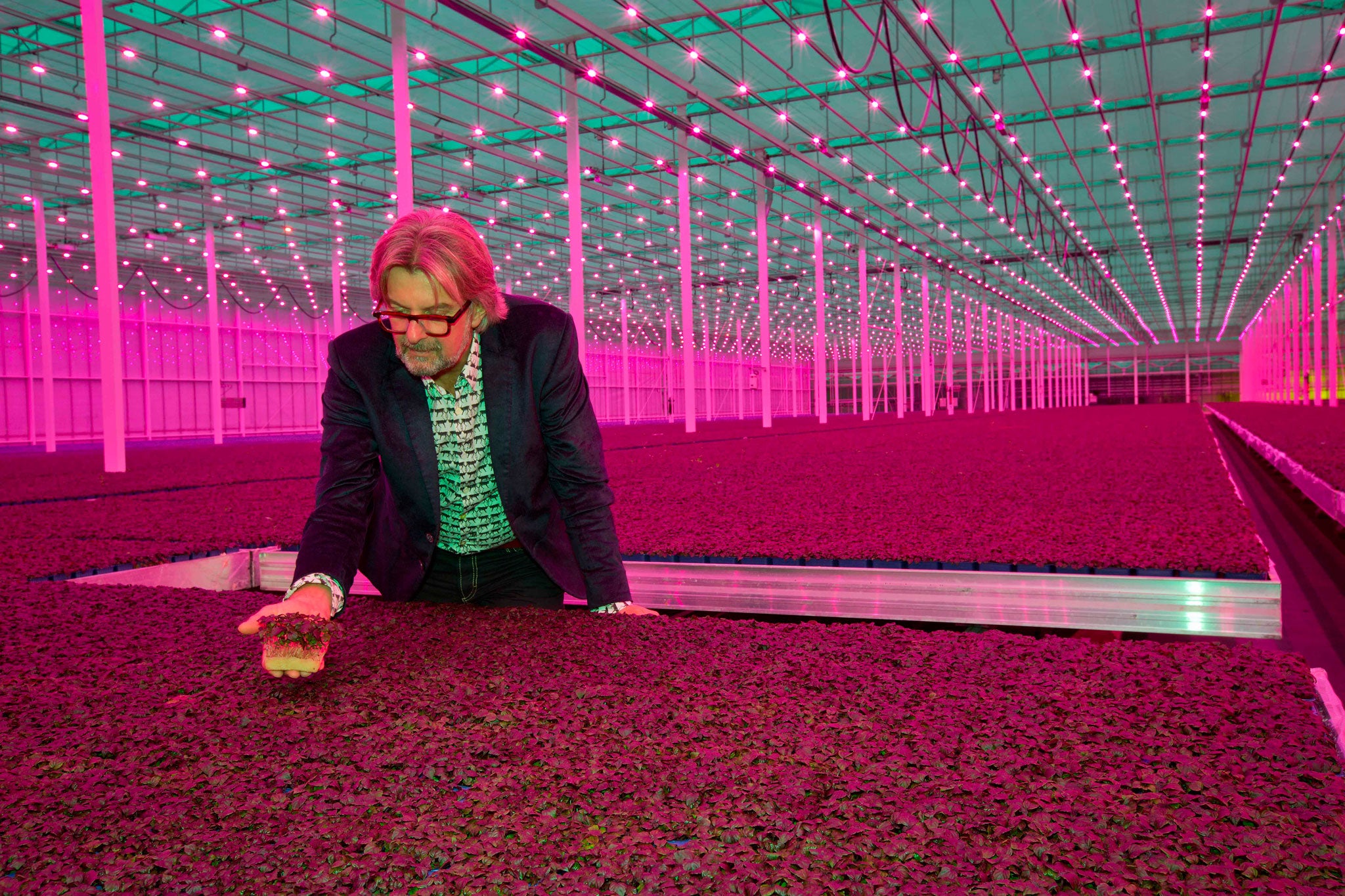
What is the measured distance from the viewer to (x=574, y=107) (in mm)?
13633

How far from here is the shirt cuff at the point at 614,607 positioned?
6.63 feet

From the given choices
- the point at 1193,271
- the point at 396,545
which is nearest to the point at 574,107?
the point at 396,545

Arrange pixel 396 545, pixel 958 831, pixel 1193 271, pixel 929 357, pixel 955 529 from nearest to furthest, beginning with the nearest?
pixel 958 831 < pixel 396 545 < pixel 955 529 < pixel 929 357 < pixel 1193 271

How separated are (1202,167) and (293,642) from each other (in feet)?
68.4

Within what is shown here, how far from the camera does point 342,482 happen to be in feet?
6.47

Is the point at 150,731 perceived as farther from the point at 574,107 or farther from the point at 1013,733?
the point at 574,107

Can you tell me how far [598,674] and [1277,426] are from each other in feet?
50.7

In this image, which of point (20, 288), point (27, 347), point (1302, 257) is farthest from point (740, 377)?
point (20, 288)

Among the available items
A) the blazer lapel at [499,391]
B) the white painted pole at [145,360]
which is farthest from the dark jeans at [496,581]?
the white painted pole at [145,360]

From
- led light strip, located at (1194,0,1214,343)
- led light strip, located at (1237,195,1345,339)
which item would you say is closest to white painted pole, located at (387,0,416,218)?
led light strip, located at (1194,0,1214,343)

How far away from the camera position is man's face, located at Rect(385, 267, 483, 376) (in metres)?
1.76

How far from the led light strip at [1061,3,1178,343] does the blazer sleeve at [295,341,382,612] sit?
11.2 meters

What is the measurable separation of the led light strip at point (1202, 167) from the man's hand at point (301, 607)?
12697 mm

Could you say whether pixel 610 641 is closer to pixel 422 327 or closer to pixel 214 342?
pixel 422 327
